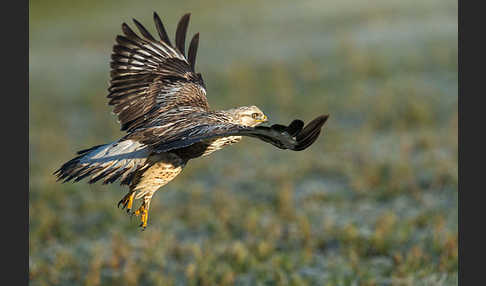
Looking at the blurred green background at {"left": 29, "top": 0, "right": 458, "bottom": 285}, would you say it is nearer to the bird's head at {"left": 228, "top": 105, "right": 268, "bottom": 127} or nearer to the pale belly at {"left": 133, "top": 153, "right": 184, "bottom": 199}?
the bird's head at {"left": 228, "top": 105, "right": 268, "bottom": 127}

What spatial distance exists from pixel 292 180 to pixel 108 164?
23.7 feet

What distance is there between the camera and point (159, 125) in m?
4.72

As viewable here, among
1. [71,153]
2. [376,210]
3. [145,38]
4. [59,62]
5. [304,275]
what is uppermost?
[59,62]

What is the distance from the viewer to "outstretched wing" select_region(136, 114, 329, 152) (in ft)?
12.1

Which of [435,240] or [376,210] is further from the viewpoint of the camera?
[376,210]

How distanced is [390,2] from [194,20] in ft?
24.4

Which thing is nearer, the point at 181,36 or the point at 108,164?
the point at 108,164

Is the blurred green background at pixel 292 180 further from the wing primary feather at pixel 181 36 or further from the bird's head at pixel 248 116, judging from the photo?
the bird's head at pixel 248 116

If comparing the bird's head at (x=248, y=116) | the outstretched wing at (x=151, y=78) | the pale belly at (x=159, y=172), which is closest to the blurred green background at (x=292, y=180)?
the outstretched wing at (x=151, y=78)

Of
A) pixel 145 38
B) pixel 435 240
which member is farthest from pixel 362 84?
pixel 145 38

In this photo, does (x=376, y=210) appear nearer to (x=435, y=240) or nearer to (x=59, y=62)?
(x=435, y=240)

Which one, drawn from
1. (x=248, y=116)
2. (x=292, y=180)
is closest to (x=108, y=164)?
(x=248, y=116)

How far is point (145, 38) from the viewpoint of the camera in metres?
6.37

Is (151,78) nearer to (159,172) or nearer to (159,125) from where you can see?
(159,125)
